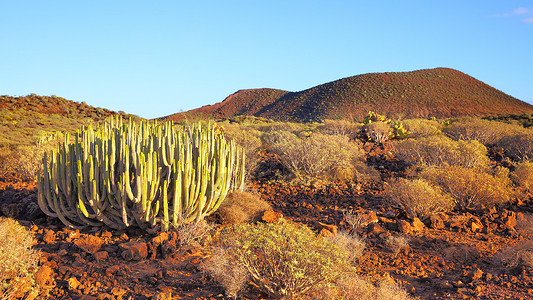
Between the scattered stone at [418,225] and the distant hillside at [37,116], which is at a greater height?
the distant hillside at [37,116]

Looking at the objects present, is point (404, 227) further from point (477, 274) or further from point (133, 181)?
point (133, 181)

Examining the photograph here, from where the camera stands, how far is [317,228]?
6969mm

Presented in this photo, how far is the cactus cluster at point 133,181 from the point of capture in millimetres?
6027

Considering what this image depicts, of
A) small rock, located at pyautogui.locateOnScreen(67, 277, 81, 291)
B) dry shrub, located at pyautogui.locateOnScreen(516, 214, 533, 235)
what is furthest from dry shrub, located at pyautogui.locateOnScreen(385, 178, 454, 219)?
small rock, located at pyautogui.locateOnScreen(67, 277, 81, 291)

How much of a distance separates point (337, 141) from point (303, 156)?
7.98 ft

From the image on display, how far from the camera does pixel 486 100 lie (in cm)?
5209

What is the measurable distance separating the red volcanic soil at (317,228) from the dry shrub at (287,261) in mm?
309

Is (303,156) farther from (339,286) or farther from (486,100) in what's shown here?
(486,100)

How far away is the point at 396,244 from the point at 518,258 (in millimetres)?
1605

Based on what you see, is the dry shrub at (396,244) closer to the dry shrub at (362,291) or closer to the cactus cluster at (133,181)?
the dry shrub at (362,291)

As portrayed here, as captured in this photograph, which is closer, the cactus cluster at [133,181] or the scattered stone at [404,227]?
the cactus cluster at [133,181]

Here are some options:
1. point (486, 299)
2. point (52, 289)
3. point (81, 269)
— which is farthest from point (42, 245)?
point (486, 299)

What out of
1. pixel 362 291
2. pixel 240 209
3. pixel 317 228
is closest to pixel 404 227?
pixel 317 228

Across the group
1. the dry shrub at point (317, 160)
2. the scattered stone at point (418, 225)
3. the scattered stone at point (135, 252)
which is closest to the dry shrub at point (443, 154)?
the dry shrub at point (317, 160)
